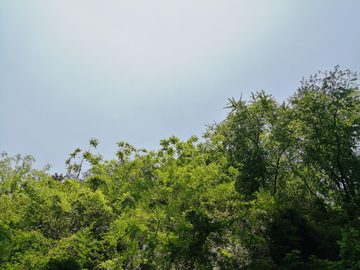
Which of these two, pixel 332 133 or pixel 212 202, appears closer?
pixel 212 202

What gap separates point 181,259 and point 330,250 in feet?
16.2

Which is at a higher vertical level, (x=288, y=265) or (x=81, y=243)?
(x=81, y=243)

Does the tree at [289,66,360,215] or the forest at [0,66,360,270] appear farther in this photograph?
the tree at [289,66,360,215]

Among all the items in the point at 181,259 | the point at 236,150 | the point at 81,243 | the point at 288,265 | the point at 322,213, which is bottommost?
the point at 288,265

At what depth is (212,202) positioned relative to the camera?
5.54 meters

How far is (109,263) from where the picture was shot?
6.03 metres

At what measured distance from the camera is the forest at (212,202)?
5141 mm

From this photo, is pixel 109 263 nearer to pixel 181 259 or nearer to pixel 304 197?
pixel 181 259

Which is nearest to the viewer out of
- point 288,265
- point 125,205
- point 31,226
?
point 288,265

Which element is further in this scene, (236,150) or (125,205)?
(236,150)

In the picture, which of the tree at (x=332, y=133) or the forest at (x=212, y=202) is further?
the tree at (x=332, y=133)

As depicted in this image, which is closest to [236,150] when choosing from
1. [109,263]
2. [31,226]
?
[109,263]

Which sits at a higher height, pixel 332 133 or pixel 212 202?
pixel 332 133

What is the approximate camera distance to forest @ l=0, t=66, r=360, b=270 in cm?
514
